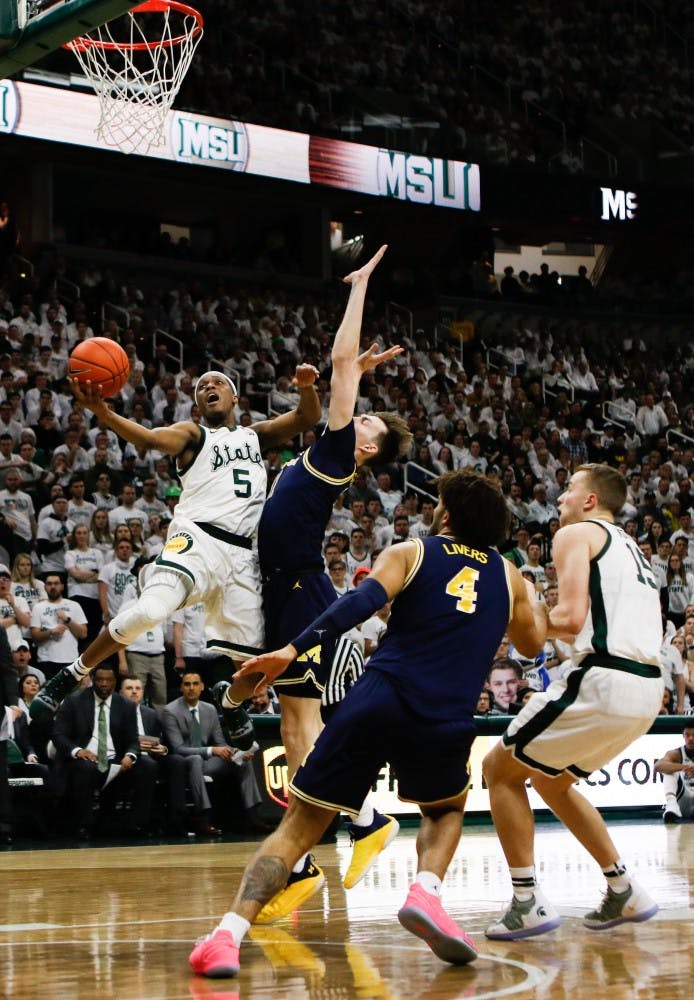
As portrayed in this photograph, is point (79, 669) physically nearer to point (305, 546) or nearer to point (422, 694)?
point (305, 546)

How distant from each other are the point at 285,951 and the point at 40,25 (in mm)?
5677

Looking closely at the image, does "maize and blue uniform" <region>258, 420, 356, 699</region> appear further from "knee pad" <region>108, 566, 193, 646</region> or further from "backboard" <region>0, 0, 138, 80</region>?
"backboard" <region>0, 0, 138, 80</region>

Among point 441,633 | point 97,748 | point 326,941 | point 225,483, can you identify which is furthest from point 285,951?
point 97,748

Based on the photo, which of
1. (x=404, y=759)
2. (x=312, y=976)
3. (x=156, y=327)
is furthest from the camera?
(x=156, y=327)

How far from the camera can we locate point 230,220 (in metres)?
30.5

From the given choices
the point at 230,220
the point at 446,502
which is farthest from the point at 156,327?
the point at 446,502

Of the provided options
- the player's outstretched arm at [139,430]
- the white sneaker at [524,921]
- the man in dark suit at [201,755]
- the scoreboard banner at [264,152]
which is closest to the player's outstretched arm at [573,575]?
the white sneaker at [524,921]

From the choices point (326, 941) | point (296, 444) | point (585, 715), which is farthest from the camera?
point (296, 444)

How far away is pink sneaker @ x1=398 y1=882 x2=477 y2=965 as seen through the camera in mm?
4984

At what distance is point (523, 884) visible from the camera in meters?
5.90

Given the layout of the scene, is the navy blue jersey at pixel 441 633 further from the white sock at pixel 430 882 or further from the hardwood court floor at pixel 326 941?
the hardwood court floor at pixel 326 941

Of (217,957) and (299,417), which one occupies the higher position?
(299,417)

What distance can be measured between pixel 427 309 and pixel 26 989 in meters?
27.2

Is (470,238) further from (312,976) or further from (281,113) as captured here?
(312,976)
